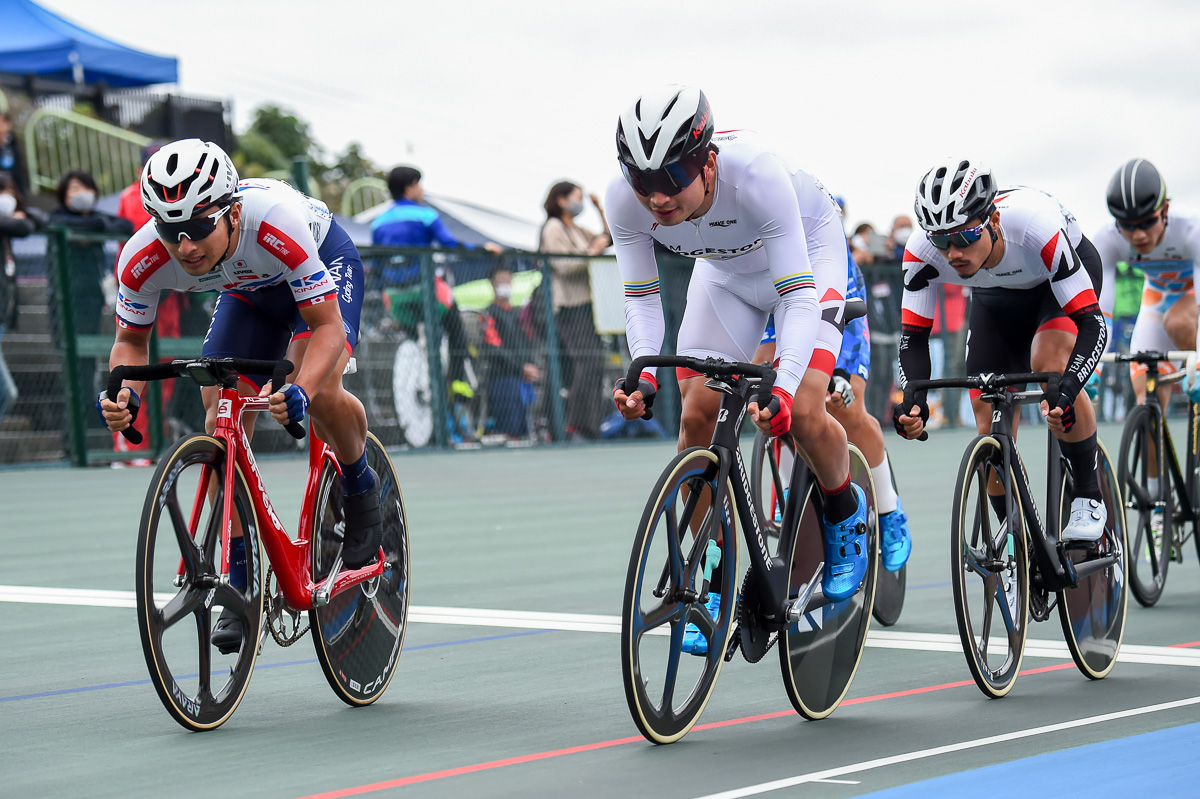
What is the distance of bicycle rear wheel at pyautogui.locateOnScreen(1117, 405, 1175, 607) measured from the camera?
7.35m

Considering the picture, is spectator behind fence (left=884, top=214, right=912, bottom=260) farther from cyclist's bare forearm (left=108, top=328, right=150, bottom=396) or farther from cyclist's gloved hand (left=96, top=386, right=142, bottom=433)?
cyclist's gloved hand (left=96, top=386, right=142, bottom=433)

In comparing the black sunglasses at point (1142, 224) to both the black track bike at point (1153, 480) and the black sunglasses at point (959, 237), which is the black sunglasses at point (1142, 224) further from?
the black sunglasses at point (959, 237)

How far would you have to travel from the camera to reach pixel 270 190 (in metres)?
4.91

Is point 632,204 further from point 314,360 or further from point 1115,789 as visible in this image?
point 1115,789

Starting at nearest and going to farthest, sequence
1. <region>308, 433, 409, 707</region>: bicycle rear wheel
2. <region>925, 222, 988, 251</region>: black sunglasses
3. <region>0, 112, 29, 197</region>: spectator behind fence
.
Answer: <region>308, 433, 409, 707</region>: bicycle rear wheel
<region>925, 222, 988, 251</region>: black sunglasses
<region>0, 112, 29, 197</region>: spectator behind fence

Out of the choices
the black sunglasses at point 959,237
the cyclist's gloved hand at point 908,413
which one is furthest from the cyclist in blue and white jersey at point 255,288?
the black sunglasses at point 959,237

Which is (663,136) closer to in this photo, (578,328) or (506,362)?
(506,362)

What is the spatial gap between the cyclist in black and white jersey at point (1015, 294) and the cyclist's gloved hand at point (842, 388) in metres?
0.48

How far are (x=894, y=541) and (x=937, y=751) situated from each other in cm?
217

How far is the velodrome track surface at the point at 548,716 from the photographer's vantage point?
402 centimetres

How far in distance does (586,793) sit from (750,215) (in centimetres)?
183

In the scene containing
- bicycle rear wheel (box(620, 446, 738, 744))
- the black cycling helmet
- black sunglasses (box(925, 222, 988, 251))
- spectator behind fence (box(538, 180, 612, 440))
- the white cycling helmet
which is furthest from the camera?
spectator behind fence (box(538, 180, 612, 440))

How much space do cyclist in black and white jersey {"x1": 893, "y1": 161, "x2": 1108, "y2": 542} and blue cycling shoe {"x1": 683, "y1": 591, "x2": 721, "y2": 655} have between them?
1.21 metres

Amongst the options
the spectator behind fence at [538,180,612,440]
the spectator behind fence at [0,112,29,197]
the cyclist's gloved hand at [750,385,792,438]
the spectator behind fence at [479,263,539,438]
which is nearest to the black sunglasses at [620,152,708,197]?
the cyclist's gloved hand at [750,385,792,438]
